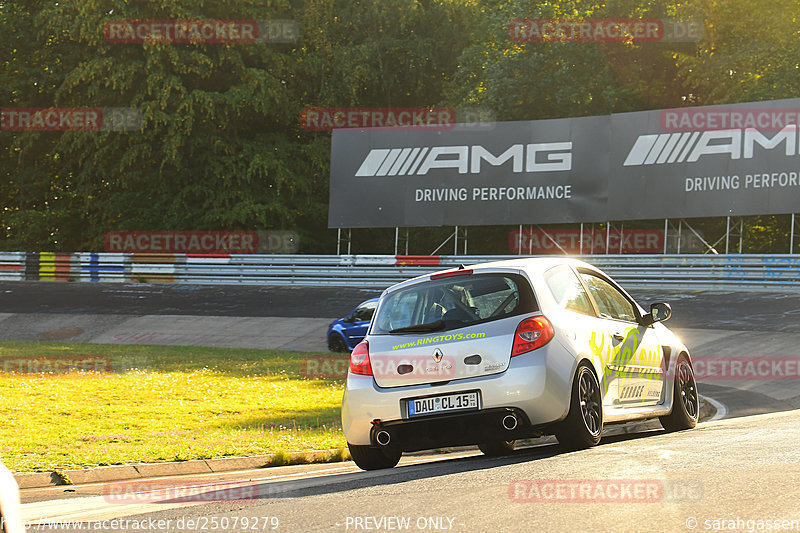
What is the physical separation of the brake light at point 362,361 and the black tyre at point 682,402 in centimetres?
336

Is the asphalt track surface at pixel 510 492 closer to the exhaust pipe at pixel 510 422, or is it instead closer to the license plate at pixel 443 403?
the exhaust pipe at pixel 510 422

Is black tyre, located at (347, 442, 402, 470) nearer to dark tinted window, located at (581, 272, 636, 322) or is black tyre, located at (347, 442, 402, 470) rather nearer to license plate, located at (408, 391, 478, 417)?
license plate, located at (408, 391, 478, 417)

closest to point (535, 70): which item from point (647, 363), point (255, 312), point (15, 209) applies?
point (255, 312)

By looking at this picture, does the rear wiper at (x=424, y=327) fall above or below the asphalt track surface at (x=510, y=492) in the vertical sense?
above

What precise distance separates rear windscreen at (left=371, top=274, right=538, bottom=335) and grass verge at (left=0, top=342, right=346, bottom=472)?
2.51m

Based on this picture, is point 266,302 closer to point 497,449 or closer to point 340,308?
point 340,308

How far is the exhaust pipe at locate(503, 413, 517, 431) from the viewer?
26.5 ft

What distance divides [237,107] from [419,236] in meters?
9.60

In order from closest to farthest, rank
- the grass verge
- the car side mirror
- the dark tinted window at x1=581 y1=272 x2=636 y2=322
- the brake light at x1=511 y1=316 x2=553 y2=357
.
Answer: the brake light at x1=511 y1=316 x2=553 y2=357
the dark tinted window at x1=581 y1=272 x2=636 y2=322
the car side mirror
the grass verge

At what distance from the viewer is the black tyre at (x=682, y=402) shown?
1030cm

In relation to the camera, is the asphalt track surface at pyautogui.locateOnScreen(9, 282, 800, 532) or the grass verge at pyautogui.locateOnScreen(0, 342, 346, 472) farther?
the grass verge at pyautogui.locateOnScreen(0, 342, 346, 472)

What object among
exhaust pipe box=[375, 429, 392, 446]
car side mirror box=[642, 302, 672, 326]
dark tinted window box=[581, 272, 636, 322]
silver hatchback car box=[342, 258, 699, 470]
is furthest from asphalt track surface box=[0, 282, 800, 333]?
exhaust pipe box=[375, 429, 392, 446]

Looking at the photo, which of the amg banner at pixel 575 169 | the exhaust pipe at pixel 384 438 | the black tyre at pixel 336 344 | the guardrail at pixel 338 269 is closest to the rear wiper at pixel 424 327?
the exhaust pipe at pixel 384 438

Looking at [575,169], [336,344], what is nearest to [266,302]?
[336,344]
